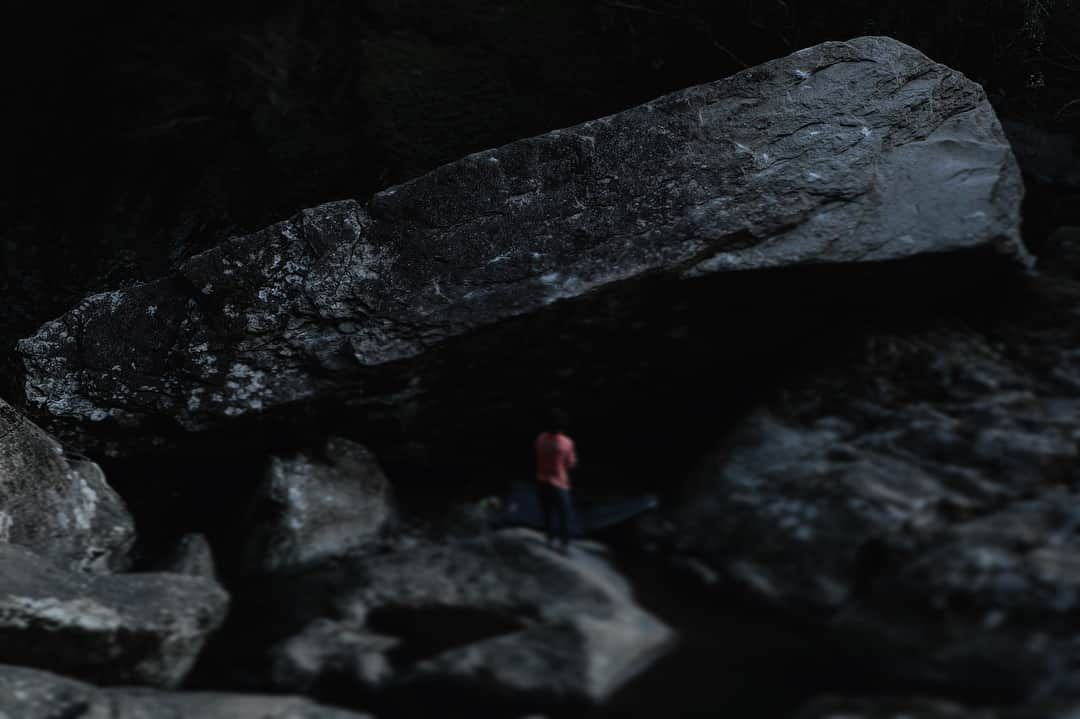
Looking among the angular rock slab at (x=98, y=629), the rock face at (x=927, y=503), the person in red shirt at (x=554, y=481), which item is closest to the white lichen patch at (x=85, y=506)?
the angular rock slab at (x=98, y=629)

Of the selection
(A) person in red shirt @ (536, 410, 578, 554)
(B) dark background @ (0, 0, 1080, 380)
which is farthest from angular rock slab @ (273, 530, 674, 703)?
(B) dark background @ (0, 0, 1080, 380)

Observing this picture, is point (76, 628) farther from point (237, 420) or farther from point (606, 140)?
point (606, 140)

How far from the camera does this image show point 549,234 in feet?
19.4

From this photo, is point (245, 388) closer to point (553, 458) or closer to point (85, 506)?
point (85, 506)

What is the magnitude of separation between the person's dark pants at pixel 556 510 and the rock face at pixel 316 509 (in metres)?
1.31

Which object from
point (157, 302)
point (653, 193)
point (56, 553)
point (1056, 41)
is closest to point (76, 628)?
point (56, 553)

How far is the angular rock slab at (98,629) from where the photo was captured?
15.1ft

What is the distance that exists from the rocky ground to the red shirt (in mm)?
375

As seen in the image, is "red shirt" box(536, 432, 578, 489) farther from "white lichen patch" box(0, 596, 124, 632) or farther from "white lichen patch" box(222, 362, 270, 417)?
"white lichen patch" box(0, 596, 124, 632)

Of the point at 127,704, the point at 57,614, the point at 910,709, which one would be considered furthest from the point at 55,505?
the point at 910,709

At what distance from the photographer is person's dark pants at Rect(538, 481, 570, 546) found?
498 centimetres

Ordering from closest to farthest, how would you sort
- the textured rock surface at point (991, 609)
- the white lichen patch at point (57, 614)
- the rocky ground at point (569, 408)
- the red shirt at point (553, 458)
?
1. the textured rock surface at point (991, 609)
2. the rocky ground at point (569, 408)
3. the white lichen patch at point (57, 614)
4. the red shirt at point (553, 458)

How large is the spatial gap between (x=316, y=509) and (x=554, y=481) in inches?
66.3

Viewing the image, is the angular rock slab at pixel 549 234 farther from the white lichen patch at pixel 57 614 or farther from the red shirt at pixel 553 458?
the white lichen patch at pixel 57 614
